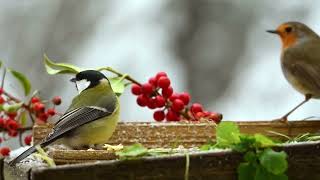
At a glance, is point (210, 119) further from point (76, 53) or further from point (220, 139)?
point (76, 53)

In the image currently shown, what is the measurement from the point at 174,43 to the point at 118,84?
507 centimetres

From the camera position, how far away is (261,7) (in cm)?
815

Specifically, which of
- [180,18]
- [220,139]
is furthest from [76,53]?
[220,139]

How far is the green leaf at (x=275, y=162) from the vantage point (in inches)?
65.0

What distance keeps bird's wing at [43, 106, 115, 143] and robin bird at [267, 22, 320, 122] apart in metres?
1.74

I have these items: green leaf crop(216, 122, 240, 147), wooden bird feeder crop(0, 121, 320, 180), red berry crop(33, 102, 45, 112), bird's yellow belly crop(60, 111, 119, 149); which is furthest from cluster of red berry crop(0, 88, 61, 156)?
green leaf crop(216, 122, 240, 147)

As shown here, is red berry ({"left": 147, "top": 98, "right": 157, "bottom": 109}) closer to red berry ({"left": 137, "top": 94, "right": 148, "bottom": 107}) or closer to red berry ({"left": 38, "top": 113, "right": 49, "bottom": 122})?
red berry ({"left": 137, "top": 94, "right": 148, "bottom": 107})

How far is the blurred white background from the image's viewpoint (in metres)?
7.65

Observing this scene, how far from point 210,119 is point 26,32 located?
542 cm

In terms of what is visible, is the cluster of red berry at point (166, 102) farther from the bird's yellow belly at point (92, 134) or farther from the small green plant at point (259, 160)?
the small green plant at point (259, 160)

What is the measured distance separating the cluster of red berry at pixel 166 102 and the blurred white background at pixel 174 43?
4317mm

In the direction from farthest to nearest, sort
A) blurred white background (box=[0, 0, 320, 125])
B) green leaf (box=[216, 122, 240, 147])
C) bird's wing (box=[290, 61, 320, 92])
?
blurred white background (box=[0, 0, 320, 125]) < bird's wing (box=[290, 61, 320, 92]) < green leaf (box=[216, 122, 240, 147])

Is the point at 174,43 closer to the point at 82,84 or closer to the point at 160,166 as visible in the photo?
the point at 82,84

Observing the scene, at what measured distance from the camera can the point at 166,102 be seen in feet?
10.1
